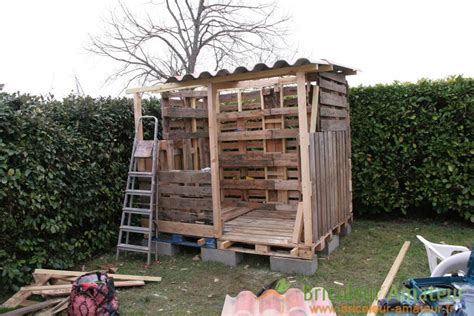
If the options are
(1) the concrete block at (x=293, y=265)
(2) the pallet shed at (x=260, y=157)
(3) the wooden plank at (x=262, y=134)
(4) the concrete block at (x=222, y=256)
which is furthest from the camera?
(3) the wooden plank at (x=262, y=134)

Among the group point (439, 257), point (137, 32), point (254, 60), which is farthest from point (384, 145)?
point (137, 32)

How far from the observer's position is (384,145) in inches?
256

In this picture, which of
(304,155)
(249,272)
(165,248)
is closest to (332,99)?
(304,155)

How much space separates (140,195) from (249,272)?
1.95 meters

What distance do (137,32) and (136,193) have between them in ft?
37.5

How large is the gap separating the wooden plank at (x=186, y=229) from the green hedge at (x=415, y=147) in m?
3.08

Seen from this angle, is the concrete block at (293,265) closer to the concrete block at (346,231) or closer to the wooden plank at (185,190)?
the wooden plank at (185,190)

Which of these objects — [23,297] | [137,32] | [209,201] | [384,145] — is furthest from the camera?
[137,32]

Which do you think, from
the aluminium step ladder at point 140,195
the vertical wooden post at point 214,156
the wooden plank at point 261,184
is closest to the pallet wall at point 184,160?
the vertical wooden post at point 214,156

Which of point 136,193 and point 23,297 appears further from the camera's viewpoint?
point 136,193

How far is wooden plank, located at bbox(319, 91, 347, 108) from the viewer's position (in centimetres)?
508

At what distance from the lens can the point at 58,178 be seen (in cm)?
471

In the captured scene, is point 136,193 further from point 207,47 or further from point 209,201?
point 207,47

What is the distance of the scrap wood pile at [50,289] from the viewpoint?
3723 mm
